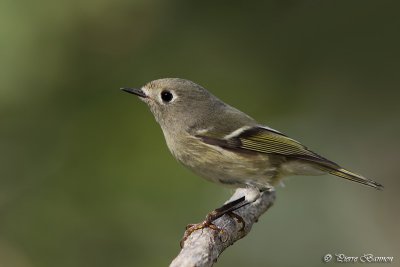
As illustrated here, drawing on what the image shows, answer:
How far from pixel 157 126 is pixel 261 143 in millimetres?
896

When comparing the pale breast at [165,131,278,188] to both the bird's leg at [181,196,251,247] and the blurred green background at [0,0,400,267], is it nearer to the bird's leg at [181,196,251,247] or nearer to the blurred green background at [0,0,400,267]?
the bird's leg at [181,196,251,247]

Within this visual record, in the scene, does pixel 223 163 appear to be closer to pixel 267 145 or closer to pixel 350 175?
pixel 267 145

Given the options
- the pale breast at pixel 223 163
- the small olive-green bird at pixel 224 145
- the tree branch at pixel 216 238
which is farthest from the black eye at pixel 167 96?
the tree branch at pixel 216 238

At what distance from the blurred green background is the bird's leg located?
44 cm

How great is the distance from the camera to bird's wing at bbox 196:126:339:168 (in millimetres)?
2998

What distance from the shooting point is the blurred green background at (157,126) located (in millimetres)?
3383

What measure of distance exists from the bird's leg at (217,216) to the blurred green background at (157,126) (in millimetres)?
440

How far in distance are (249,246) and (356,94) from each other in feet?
5.19

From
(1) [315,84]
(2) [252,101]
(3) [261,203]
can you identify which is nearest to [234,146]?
(3) [261,203]

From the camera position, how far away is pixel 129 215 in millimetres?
3441

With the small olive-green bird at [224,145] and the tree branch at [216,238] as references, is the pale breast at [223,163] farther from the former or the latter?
the tree branch at [216,238]

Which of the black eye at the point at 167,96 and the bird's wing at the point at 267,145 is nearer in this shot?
the bird's wing at the point at 267,145
